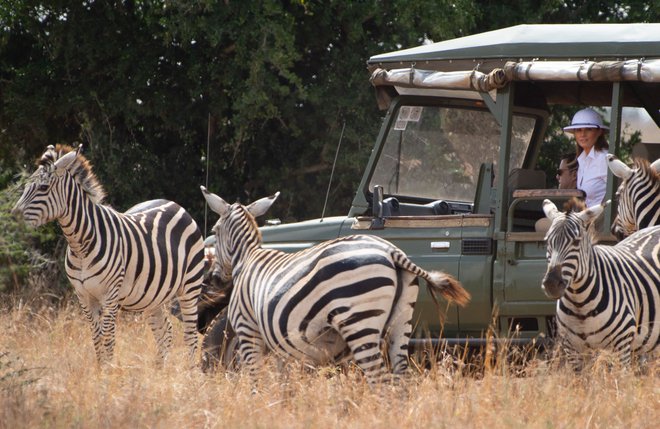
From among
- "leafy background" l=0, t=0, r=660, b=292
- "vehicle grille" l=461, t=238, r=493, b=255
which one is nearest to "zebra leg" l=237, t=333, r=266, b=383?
"vehicle grille" l=461, t=238, r=493, b=255

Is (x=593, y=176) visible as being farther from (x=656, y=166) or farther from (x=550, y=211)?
(x=550, y=211)

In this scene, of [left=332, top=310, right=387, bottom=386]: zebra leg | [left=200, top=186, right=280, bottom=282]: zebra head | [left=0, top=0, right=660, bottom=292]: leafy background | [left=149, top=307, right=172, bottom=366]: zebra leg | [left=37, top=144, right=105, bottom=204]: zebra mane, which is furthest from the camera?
[left=0, top=0, right=660, bottom=292]: leafy background

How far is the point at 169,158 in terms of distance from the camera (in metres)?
13.9

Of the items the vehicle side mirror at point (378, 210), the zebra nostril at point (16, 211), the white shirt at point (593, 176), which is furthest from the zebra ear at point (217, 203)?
the white shirt at point (593, 176)

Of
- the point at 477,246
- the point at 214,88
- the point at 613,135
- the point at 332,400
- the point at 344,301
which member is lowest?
the point at 332,400

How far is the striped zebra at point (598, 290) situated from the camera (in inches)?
236

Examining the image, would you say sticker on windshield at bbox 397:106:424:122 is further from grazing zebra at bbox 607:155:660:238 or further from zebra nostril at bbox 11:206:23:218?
zebra nostril at bbox 11:206:23:218

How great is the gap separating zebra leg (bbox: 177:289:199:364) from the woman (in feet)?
10.6

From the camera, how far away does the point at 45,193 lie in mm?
7562

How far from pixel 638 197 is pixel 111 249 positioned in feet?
12.7

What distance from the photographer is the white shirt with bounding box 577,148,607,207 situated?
7.28 m

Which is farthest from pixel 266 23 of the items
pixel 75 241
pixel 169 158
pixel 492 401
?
pixel 492 401

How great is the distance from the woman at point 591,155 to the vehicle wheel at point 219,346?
8.92ft

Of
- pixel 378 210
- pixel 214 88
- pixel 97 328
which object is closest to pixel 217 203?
pixel 378 210
